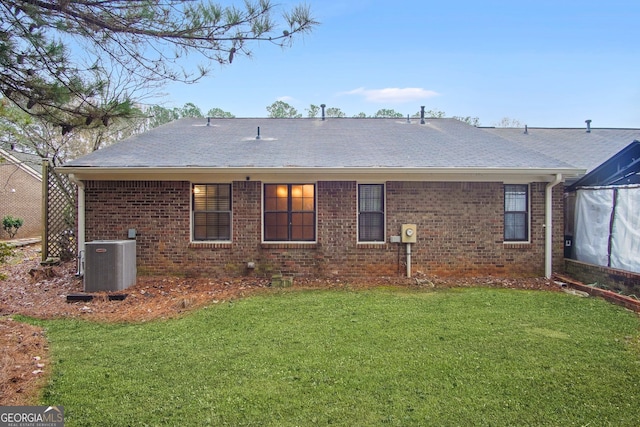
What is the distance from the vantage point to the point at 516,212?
8312mm

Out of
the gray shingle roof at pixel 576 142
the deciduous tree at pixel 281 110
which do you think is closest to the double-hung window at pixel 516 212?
the gray shingle roof at pixel 576 142

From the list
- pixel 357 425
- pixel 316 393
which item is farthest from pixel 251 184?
pixel 357 425

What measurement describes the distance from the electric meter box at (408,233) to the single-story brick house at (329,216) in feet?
0.24

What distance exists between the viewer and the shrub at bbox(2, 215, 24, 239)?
19062 mm

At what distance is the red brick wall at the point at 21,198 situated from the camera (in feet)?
66.6

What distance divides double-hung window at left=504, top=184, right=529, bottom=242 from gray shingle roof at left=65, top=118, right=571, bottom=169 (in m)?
0.71

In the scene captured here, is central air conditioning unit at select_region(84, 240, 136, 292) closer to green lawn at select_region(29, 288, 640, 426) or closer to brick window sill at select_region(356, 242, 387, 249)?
green lawn at select_region(29, 288, 640, 426)

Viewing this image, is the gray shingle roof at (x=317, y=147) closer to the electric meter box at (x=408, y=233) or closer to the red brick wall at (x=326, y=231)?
the red brick wall at (x=326, y=231)

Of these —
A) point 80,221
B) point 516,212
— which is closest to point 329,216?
point 516,212

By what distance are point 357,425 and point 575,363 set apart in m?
2.64

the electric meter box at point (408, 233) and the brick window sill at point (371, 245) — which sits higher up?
the electric meter box at point (408, 233)

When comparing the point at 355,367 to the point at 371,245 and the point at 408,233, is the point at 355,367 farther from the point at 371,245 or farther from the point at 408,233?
the point at 408,233

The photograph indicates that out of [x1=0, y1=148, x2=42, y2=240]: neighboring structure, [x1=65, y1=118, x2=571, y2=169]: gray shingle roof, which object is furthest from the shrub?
[x1=65, y1=118, x2=571, y2=169]: gray shingle roof

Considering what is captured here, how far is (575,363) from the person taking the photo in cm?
368
